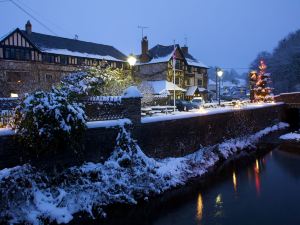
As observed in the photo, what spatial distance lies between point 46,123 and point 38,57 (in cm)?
3196

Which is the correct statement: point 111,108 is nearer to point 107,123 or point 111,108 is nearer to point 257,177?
point 107,123

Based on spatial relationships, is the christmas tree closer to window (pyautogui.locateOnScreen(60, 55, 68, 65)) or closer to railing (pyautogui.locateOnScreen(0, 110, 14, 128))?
window (pyautogui.locateOnScreen(60, 55, 68, 65))

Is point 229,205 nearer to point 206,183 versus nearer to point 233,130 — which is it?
point 206,183

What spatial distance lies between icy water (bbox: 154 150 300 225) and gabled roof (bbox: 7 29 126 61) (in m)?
31.3

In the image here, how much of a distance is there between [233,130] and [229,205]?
11.9m

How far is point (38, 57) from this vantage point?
40.1 m

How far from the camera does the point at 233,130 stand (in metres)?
24.4

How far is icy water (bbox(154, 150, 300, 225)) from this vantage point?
11.8 metres

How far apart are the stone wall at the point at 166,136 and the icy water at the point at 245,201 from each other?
2847mm

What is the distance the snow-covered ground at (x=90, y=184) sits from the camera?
394 inches

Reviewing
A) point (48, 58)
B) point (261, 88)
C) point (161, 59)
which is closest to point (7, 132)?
point (48, 58)

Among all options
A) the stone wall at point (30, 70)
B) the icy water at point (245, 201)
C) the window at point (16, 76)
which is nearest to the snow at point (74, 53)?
the stone wall at point (30, 70)

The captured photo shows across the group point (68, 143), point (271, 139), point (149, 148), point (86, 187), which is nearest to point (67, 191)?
point (86, 187)

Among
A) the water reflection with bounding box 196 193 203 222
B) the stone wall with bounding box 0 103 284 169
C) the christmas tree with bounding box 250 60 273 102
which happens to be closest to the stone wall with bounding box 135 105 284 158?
the stone wall with bounding box 0 103 284 169
